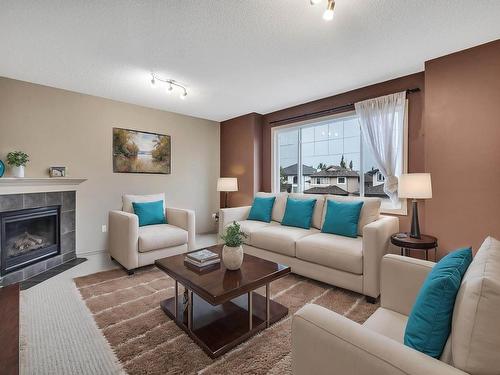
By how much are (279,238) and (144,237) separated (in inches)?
62.4

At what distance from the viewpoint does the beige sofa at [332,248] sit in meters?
2.23

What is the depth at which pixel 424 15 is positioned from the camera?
1.89 meters

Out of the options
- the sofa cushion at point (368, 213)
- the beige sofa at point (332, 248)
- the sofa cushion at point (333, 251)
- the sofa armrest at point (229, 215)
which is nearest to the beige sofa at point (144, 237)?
the sofa armrest at point (229, 215)

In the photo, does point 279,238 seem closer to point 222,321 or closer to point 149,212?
point 222,321

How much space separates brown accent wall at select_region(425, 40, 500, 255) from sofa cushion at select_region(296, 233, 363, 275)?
36.5 inches

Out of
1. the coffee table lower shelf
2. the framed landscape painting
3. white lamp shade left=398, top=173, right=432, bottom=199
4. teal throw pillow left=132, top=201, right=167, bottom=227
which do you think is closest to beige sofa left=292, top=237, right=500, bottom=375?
→ the coffee table lower shelf

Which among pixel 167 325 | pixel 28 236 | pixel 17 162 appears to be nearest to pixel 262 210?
pixel 167 325

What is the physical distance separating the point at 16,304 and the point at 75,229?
235 centimetres

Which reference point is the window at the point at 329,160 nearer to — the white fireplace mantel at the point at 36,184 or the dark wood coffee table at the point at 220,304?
the dark wood coffee table at the point at 220,304

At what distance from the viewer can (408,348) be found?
788 mm

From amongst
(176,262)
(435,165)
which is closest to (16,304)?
(176,262)

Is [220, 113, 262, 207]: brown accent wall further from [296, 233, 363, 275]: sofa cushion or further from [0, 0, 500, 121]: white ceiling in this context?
[296, 233, 363, 275]: sofa cushion

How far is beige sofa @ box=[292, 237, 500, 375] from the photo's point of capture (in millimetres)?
678

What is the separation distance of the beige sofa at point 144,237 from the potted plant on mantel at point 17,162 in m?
1.10
